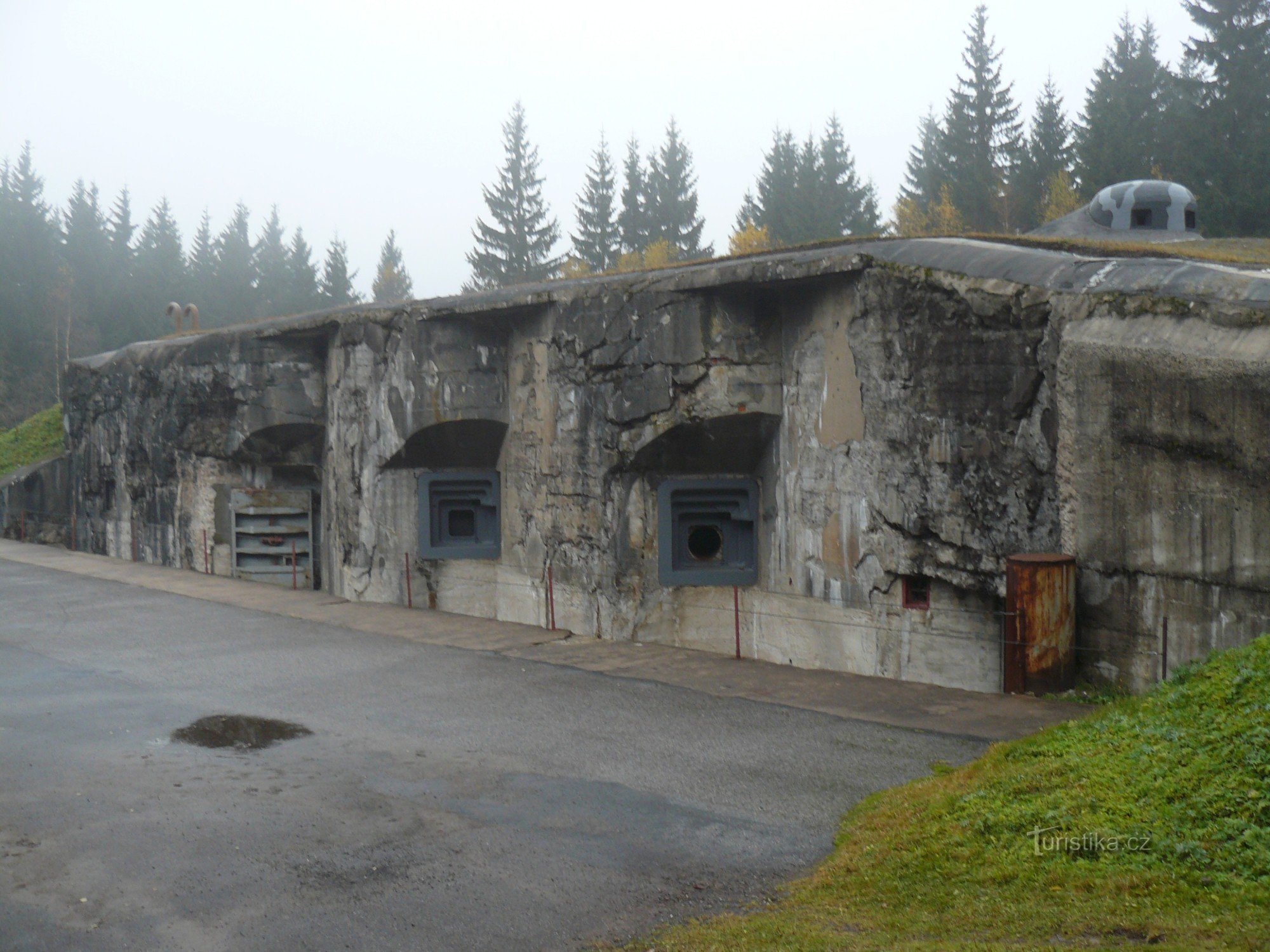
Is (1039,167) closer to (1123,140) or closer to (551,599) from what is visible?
(1123,140)

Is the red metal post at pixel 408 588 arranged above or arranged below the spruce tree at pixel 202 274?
below

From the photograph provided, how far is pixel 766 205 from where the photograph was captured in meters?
49.2

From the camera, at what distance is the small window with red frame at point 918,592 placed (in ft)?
31.4

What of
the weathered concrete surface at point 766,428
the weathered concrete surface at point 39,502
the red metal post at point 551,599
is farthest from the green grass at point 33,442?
the red metal post at point 551,599

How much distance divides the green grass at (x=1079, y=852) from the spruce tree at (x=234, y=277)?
195 feet

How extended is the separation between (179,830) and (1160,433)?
652 centimetres

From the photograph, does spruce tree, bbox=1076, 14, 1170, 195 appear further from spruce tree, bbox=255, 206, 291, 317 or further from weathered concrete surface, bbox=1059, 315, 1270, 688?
spruce tree, bbox=255, 206, 291, 317

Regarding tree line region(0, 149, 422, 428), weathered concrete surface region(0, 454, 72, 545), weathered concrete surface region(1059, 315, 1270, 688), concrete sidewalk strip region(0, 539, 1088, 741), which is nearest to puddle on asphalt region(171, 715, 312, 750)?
concrete sidewalk strip region(0, 539, 1088, 741)

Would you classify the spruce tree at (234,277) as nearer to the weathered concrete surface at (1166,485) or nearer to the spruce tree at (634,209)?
the spruce tree at (634,209)

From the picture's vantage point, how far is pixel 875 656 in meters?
9.90

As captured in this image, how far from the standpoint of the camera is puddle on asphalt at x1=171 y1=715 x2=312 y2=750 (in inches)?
313

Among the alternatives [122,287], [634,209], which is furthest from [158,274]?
[634,209]

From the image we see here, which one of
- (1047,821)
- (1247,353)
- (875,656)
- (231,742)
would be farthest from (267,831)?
(1247,353)
